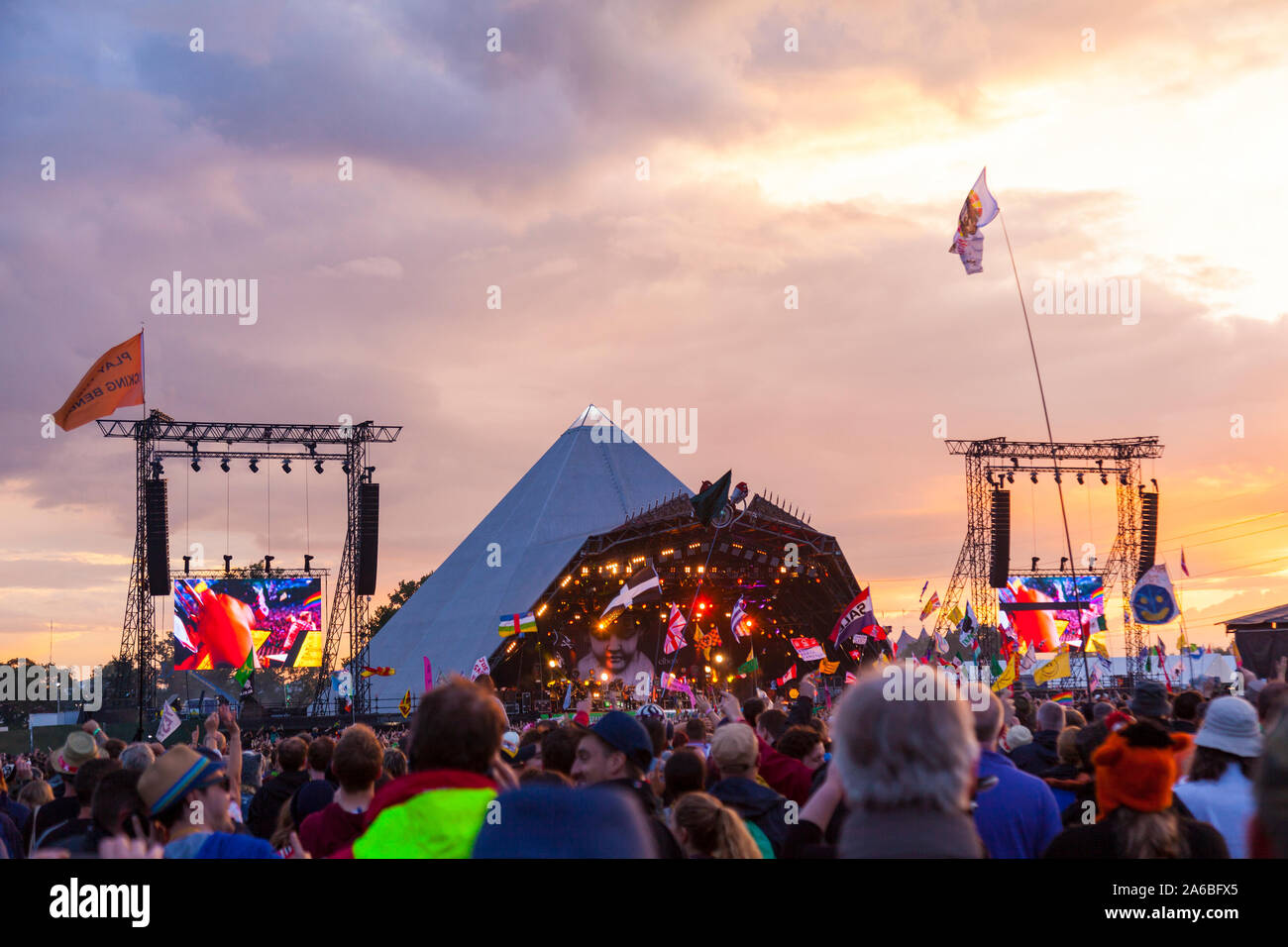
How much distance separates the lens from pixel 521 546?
46812 mm

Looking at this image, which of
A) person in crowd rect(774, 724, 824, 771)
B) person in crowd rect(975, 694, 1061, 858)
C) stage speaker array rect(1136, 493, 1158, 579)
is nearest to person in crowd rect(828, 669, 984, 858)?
person in crowd rect(975, 694, 1061, 858)

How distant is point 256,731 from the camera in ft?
104

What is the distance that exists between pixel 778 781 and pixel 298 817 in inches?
106

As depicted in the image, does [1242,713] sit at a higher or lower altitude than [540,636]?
higher

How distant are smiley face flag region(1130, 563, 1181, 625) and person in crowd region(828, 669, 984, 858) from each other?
20585mm

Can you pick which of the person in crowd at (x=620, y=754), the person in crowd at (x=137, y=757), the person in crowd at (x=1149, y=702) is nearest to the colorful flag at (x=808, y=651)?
the person in crowd at (x=1149, y=702)

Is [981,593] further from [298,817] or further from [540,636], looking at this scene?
[298,817]

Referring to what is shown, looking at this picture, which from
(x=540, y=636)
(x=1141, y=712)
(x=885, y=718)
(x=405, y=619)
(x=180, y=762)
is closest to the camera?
(x=885, y=718)

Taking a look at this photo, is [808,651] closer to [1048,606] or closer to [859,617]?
[859,617]

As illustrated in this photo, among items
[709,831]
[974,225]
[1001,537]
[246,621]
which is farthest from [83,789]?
[1001,537]

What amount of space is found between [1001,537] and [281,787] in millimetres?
36751

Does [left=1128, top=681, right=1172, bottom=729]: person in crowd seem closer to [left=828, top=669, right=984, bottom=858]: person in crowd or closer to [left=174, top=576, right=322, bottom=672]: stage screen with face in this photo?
[left=828, top=669, right=984, bottom=858]: person in crowd

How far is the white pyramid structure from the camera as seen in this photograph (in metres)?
43.3
